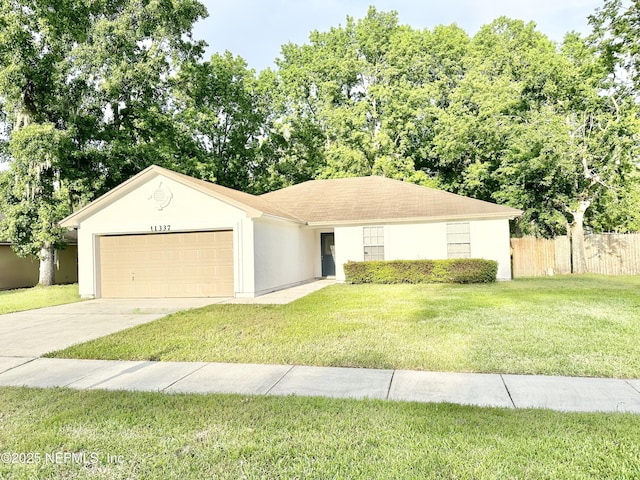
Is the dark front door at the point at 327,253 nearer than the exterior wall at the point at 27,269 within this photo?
Yes

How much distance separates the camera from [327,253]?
1925 cm

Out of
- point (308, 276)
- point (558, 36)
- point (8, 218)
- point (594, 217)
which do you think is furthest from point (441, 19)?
point (8, 218)

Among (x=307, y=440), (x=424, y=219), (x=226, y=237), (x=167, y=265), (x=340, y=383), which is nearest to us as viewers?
(x=307, y=440)

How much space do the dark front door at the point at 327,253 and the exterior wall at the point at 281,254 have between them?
261 millimetres

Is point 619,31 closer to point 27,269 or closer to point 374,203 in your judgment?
point 374,203

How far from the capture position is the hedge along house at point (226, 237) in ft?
44.5

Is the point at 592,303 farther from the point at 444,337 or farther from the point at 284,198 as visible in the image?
the point at 284,198

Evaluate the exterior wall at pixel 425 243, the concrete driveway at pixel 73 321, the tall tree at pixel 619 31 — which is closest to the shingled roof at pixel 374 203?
the exterior wall at pixel 425 243

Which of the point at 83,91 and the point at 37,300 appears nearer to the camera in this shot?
the point at 37,300

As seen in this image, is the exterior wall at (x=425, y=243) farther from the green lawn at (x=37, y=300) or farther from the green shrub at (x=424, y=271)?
the green lawn at (x=37, y=300)

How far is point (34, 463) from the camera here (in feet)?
10.2

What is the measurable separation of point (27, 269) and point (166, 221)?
12.0 m

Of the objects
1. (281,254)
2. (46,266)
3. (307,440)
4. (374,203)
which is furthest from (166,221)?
(307,440)

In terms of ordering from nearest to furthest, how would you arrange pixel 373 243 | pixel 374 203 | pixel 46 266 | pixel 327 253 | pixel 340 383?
pixel 340 383 < pixel 373 243 < pixel 374 203 < pixel 327 253 < pixel 46 266
